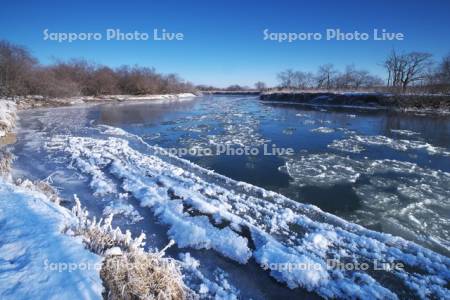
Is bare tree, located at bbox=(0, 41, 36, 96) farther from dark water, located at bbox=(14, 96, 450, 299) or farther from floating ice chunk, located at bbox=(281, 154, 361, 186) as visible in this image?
floating ice chunk, located at bbox=(281, 154, 361, 186)

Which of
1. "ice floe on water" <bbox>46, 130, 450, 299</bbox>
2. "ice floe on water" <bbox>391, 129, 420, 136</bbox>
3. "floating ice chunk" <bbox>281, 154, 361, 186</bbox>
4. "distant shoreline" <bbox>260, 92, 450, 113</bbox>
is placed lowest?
"ice floe on water" <bbox>46, 130, 450, 299</bbox>

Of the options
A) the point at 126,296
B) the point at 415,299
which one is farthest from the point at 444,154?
the point at 126,296

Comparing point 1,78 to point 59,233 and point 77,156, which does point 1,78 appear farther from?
point 59,233

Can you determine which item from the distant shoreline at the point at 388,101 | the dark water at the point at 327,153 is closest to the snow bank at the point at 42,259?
the dark water at the point at 327,153

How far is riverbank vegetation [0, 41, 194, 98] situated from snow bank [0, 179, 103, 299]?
1543 inches

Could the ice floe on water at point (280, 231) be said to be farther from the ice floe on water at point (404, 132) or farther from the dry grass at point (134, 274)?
the ice floe on water at point (404, 132)

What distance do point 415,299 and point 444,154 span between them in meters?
9.24

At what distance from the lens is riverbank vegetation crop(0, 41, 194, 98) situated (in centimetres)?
3788

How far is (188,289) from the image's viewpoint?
349cm

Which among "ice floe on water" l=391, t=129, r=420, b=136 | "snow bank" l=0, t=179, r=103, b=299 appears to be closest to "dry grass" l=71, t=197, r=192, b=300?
"snow bank" l=0, t=179, r=103, b=299

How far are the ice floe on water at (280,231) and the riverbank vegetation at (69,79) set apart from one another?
37618mm

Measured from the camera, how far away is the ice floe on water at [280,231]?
12.7 ft

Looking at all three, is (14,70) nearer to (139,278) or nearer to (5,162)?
(5,162)

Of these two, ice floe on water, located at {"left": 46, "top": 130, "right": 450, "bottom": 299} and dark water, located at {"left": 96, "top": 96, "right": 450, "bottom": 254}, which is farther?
dark water, located at {"left": 96, "top": 96, "right": 450, "bottom": 254}
